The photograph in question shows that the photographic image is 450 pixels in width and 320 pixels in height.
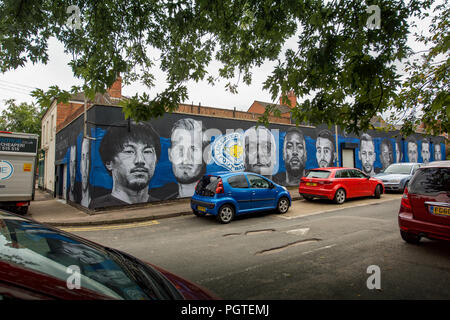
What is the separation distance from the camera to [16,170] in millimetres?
9758

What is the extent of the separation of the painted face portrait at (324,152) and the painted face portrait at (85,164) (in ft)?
46.7

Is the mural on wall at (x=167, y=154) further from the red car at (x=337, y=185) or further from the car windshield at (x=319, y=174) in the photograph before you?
the red car at (x=337, y=185)

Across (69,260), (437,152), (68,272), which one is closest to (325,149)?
(437,152)

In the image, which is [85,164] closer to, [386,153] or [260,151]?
[260,151]

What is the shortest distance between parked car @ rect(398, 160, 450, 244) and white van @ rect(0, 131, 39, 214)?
1235 centimetres

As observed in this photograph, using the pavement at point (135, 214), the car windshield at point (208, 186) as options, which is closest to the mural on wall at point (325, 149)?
the pavement at point (135, 214)

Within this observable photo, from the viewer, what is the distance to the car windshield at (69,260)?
62.6 inches

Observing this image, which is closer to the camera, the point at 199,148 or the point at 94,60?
the point at 94,60

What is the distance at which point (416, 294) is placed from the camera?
10.3 ft

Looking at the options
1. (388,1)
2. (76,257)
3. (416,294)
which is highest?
(388,1)

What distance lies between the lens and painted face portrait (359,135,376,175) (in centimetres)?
2019
